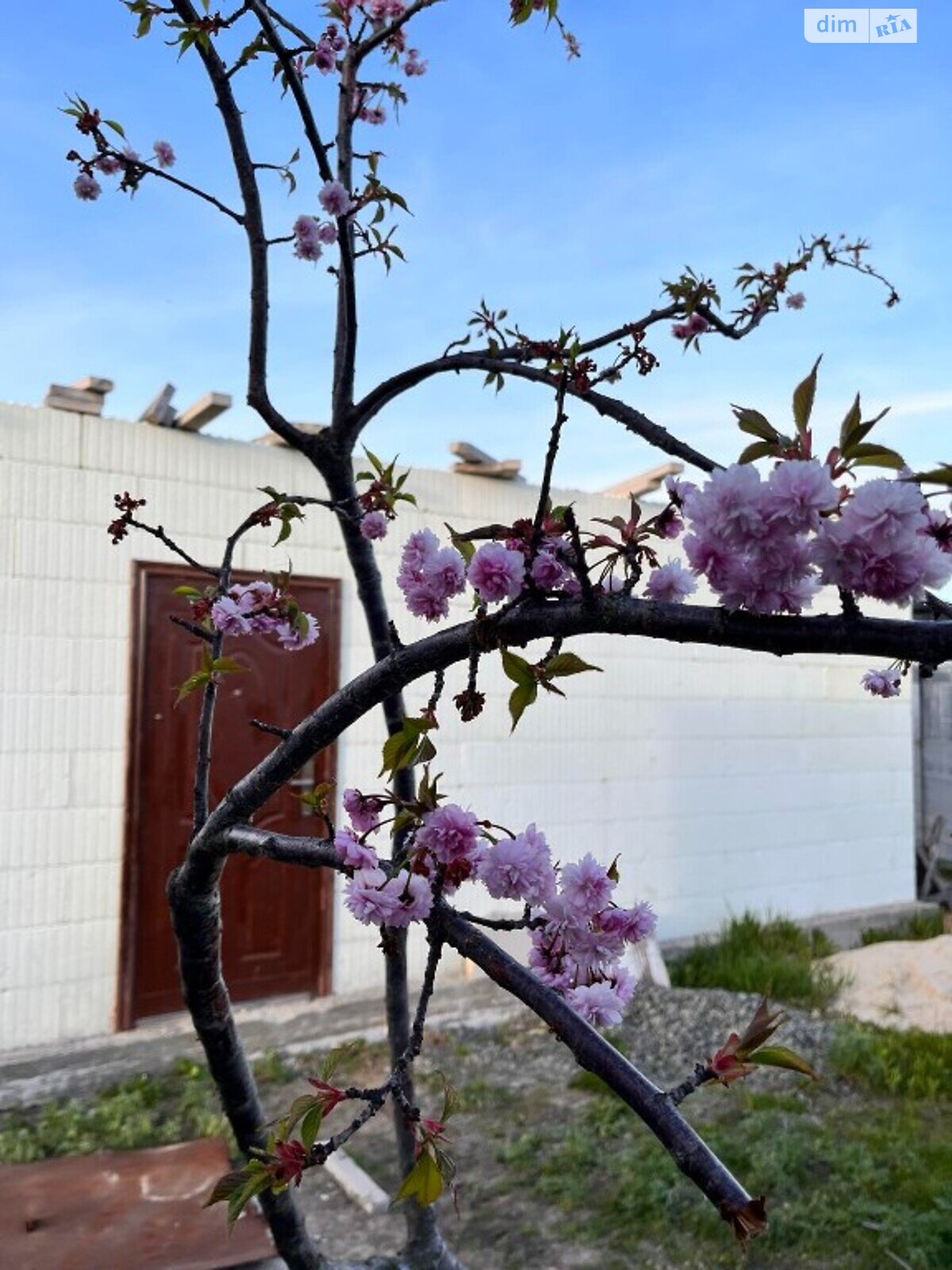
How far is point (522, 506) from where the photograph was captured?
5.34m

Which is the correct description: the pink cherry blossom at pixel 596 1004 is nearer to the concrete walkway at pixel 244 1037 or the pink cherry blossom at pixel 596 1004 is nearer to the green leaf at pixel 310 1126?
the green leaf at pixel 310 1126

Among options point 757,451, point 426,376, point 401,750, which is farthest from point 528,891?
point 426,376

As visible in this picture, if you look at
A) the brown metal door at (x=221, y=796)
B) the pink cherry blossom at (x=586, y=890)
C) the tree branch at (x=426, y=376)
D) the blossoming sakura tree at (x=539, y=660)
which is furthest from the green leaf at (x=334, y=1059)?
the brown metal door at (x=221, y=796)

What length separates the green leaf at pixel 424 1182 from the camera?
85 cm

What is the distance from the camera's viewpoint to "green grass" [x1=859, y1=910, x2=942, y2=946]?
20.2ft

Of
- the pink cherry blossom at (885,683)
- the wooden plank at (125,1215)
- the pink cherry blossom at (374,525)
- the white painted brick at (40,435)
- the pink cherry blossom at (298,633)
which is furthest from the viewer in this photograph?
the white painted brick at (40,435)

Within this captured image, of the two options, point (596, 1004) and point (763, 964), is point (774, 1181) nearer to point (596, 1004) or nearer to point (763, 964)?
point (596, 1004)

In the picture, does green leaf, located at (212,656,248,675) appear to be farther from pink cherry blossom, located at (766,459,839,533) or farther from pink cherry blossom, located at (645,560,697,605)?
pink cherry blossom, located at (766,459,839,533)

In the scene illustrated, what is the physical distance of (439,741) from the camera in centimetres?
489

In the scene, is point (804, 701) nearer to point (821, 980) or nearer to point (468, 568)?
point (821, 980)

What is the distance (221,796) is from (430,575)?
11.5 ft

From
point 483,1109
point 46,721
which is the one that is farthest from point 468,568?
point 46,721

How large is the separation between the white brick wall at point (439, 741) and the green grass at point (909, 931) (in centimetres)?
27

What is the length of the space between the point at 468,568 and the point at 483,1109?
301 centimetres
